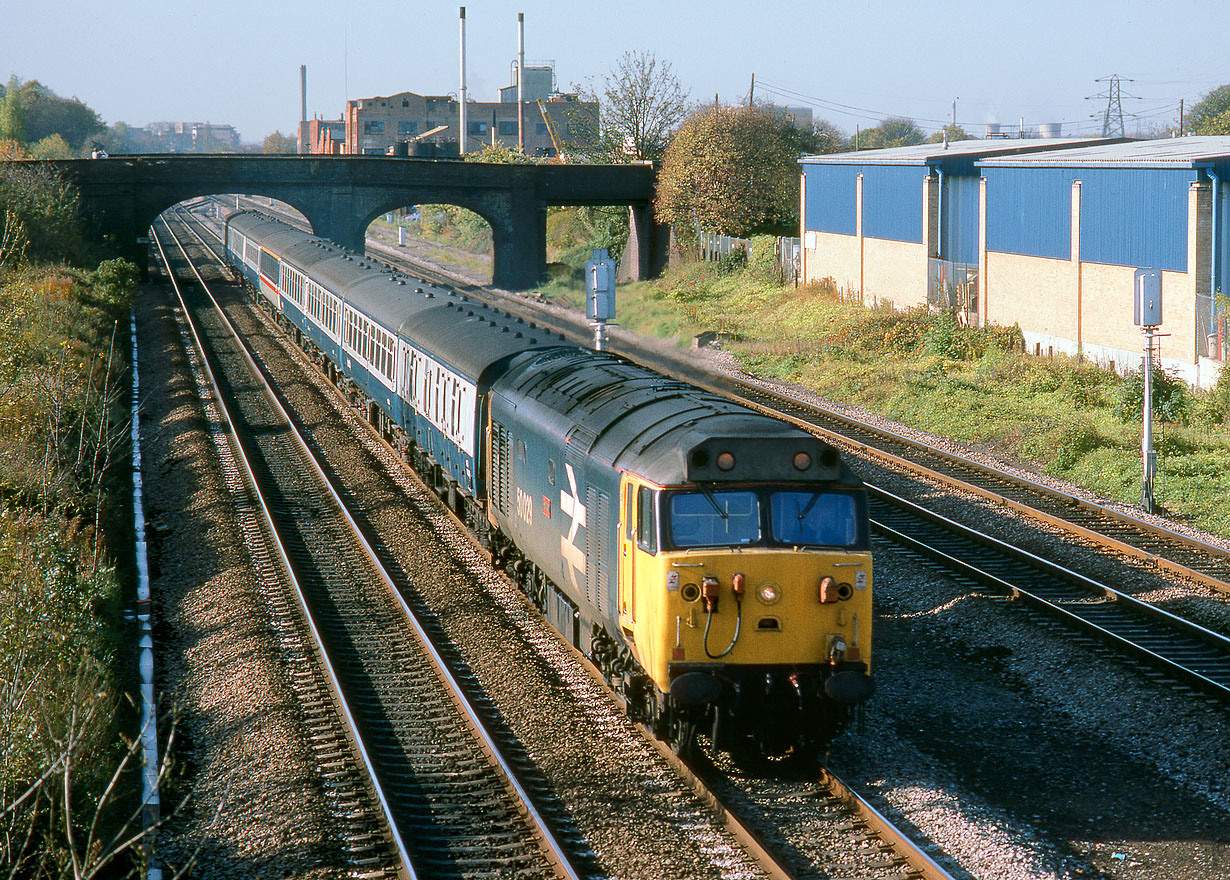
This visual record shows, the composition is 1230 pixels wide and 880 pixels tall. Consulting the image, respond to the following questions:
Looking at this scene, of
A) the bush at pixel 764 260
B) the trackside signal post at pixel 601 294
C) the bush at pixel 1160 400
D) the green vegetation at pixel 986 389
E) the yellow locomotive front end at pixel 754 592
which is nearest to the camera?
the yellow locomotive front end at pixel 754 592

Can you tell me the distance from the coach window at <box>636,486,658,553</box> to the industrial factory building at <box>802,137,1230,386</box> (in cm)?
1892

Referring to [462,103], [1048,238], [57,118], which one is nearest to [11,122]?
[462,103]

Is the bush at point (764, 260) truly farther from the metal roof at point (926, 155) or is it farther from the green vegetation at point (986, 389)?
the metal roof at point (926, 155)

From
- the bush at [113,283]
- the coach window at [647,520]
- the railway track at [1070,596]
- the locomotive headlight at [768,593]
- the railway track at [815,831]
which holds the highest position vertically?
the bush at [113,283]

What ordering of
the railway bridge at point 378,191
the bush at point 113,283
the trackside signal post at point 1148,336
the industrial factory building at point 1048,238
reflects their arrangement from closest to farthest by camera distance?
the trackside signal post at point 1148,336
the industrial factory building at point 1048,238
the bush at point 113,283
the railway bridge at point 378,191

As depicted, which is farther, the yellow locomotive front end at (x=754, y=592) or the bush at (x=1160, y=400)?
the bush at (x=1160, y=400)

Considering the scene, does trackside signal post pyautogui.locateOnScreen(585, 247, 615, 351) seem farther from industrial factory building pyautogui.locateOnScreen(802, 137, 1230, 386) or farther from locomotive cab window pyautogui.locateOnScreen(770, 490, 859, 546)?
locomotive cab window pyautogui.locateOnScreen(770, 490, 859, 546)

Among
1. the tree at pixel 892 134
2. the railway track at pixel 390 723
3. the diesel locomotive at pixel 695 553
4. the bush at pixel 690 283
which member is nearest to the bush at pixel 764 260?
the bush at pixel 690 283

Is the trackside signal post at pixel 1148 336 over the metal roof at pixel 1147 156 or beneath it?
beneath

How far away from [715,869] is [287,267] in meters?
33.6

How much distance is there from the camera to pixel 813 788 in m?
9.86

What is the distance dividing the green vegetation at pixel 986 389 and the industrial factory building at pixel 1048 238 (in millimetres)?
905

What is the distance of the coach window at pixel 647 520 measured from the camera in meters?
9.60

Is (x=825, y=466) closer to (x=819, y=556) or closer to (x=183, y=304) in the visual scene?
(x=819, y=556)
